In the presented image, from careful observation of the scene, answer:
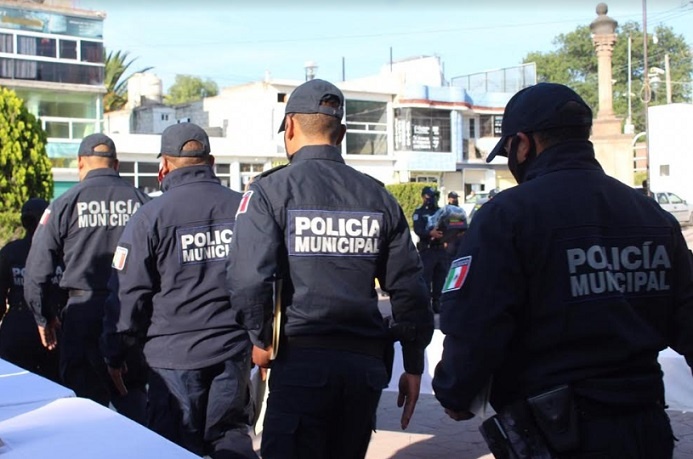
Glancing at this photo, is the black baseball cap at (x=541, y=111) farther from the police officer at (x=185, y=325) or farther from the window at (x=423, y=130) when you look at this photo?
the window at (x=423, y=130)

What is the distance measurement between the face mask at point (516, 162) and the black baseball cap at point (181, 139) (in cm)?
209

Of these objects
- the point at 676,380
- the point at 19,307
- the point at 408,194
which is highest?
the point at 408,194

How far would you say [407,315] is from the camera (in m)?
3.56

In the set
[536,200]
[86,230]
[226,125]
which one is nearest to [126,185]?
[86,230]

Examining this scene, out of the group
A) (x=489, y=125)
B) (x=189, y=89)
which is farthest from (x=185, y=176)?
(x=189, y=89)

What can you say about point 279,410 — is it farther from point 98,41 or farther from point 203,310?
point 98,41

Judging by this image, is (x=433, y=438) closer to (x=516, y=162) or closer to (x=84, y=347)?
(x=84, y=347)

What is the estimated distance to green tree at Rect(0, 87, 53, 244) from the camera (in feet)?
48.2

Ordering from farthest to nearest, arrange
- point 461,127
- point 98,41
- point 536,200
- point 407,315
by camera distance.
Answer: point 461,127 → point 98,41 → point 407,315 → point 536,200

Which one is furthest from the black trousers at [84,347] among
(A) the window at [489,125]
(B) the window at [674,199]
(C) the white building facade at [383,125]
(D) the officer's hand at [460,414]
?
(A) the window at [489,125]

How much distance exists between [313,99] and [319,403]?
1228 mm

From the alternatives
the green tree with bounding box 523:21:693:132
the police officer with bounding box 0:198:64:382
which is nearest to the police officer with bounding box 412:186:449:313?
the police officer with bounding box 0:198:64:382

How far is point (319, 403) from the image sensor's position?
320 centimetres

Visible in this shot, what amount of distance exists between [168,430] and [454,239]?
855 centimetres
